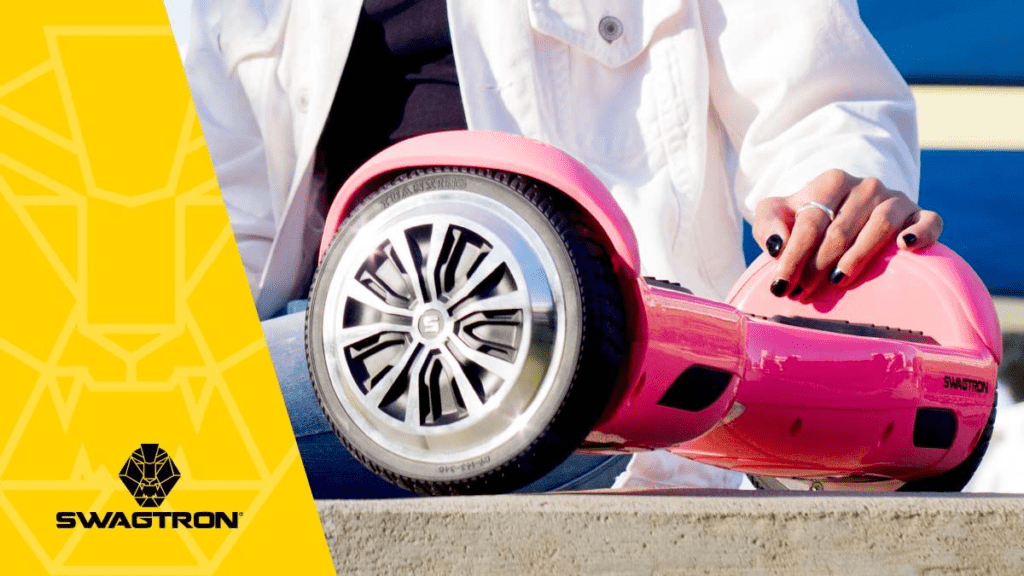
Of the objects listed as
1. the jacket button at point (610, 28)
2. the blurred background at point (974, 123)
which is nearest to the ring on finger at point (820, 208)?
the jacket button at point (610, 28)

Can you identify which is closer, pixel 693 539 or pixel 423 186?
pixel 693 539

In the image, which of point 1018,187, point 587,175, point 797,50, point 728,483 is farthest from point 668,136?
point 1018,187

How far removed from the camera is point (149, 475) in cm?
61

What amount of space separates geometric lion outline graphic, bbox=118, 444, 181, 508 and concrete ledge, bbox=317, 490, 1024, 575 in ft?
0.44

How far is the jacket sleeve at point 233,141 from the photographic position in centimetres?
142

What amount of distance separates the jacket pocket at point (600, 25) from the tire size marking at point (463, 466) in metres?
0.70

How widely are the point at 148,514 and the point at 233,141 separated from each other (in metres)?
0.94

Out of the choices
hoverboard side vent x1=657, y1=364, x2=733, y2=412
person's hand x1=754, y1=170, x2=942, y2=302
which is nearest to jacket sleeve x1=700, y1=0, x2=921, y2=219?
person's hand x1=754, y1=170, x2=942, y2=302

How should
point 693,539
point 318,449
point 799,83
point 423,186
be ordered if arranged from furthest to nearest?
point 799,83
point 318,449
point 423,186
point 693,539

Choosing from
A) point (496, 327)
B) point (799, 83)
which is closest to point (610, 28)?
point (799, 83)

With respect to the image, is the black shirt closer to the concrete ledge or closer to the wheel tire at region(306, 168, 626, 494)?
the wheel tire at region(306, 168, 626, 494)

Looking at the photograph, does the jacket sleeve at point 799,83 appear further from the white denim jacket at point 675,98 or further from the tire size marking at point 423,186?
the tire size marking at point 423,186

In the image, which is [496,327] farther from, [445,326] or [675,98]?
[675,98]

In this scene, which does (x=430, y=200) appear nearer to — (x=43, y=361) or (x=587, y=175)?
(x=587, y=175)
